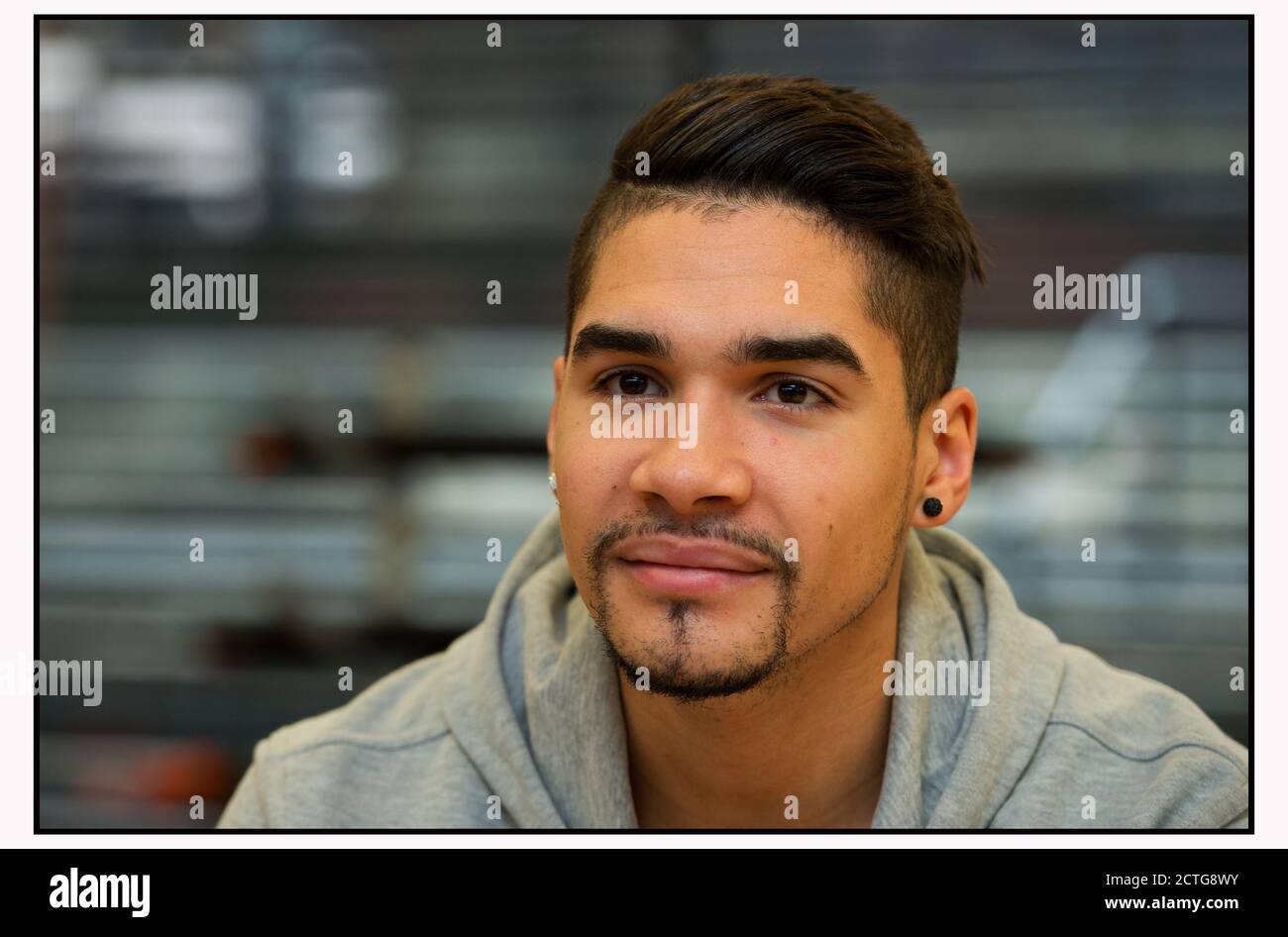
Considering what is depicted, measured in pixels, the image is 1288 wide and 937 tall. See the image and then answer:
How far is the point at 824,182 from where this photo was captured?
157 centimetres

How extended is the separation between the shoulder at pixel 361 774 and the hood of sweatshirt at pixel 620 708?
64 millimetres

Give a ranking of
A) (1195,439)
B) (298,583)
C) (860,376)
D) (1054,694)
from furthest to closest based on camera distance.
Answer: (298,583)
(1195,439)
(1054,694)
(860,376)

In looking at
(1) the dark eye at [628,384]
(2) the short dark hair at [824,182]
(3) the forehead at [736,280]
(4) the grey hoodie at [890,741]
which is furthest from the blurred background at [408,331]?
(1) the dark eye at [628,384]

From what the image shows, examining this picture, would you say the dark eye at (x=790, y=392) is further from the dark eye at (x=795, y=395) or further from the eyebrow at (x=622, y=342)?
the eyebrow at (x=622, y=342)

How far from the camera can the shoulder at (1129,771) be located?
1.61 m

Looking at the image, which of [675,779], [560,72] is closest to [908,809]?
[675,779]

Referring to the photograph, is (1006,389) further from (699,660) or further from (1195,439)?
(699,660)

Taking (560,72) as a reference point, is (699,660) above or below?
below

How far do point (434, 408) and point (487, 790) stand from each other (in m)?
1.95

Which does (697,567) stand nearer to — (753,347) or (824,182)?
(753,347)

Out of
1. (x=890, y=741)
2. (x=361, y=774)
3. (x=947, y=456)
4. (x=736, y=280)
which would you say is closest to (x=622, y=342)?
(x=736, y=280)

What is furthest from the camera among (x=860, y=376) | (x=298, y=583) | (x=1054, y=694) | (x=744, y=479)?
(x=298, y=583)

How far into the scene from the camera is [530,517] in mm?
3531
